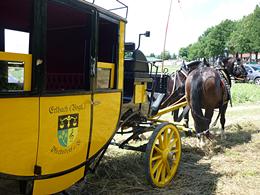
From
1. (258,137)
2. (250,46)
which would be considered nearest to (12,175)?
(258,137)

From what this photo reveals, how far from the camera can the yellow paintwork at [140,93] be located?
4.40 m

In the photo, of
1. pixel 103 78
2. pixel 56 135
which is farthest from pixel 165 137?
pixel 56 135

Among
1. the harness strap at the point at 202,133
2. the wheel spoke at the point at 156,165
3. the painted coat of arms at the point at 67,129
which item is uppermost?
the painted coat of arms at the point at 67,129

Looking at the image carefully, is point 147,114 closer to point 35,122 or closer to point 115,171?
point 115,171

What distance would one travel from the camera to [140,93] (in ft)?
14.8

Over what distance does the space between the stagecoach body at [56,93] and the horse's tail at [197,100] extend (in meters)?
2.81

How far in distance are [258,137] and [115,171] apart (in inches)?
157

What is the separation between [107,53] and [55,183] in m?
1.58

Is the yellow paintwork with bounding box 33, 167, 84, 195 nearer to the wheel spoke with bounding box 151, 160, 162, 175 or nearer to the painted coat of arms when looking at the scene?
the painted coat of arms

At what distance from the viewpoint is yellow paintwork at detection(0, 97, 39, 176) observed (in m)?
2.52

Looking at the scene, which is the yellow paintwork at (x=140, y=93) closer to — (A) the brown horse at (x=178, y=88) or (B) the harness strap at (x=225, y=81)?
(B) the harness strap at (x=225, y=81)

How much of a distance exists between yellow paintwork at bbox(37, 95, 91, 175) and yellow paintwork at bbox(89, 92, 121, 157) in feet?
0.41

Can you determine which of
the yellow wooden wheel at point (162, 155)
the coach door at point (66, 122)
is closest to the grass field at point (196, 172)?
the yellow wooden wheel at point (162, 155)

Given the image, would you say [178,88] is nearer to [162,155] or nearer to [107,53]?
[162,155]
